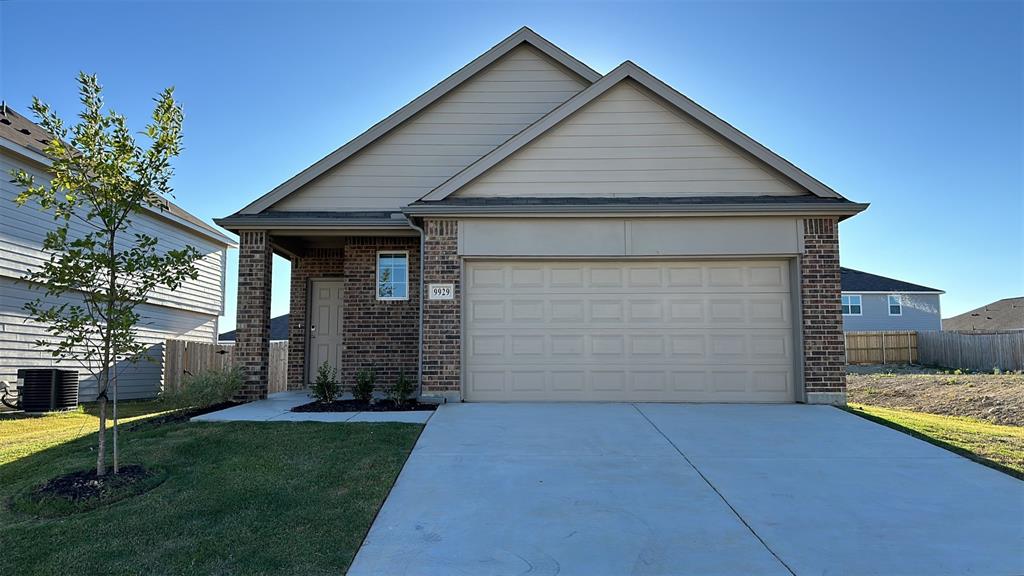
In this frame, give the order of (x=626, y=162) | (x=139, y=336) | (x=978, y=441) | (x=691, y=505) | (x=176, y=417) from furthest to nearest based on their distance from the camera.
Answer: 1. (x=139, y=336)
2. (x=626, y=162)
3. (x=176, y=417)
4. (x=978, y=441)
5. (x=691, y=505)

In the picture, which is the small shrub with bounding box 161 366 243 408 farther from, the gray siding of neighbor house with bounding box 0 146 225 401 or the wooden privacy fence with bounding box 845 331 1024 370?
the wooden privacy fence with bounding box 845 331 1024 370

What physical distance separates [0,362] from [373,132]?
8.35 m

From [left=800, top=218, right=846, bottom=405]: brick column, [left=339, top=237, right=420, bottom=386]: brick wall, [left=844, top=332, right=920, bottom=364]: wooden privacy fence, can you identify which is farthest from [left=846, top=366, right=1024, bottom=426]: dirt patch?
[left=339, top=237, right=420, bottom=386]: brick wall

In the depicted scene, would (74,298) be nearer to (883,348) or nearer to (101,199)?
(101,199)

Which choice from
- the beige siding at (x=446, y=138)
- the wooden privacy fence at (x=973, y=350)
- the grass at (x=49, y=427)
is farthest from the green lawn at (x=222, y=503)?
the wooden privacy fence at (x=973, y=350)

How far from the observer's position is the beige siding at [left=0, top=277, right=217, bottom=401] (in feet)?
38.1

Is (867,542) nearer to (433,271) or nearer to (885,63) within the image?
(433,271)

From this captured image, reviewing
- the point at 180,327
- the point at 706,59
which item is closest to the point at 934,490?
the point at 706,59

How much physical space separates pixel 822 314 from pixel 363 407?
7.18 metres

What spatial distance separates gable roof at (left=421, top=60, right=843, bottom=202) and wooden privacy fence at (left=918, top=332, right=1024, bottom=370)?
1666 cm

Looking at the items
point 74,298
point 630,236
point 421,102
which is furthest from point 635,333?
point 74,298

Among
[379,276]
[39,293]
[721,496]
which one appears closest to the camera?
[721,496]

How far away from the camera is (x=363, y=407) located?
9.29 meters

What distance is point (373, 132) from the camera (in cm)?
1134
